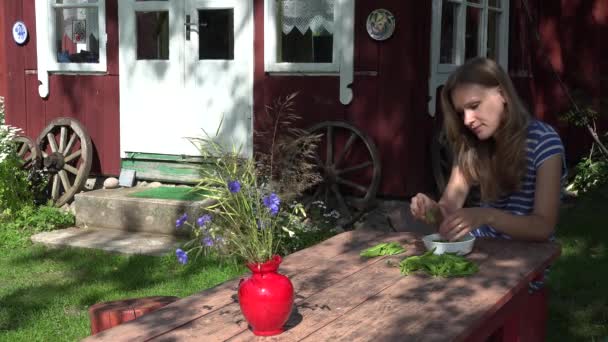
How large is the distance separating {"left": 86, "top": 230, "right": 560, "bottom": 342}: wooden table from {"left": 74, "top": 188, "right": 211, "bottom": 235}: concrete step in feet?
13.1

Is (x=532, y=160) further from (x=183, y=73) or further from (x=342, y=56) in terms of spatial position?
(x=183, y=73)

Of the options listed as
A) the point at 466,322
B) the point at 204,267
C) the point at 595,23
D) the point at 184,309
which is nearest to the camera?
the point at 466,322

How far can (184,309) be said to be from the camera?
2252 mm

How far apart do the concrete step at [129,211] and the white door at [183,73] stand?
79cm

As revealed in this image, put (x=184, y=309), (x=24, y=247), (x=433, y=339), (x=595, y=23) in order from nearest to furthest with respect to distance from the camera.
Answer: (x=433, y=339)
(x=184, y=309)
(x=24, y=247)
(x=595, y=23)

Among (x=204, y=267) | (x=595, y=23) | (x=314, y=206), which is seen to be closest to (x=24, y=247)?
(x=204, y=267)

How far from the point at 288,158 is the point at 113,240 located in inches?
64.9

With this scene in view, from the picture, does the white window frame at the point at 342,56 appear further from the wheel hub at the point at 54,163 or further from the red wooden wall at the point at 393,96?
the wheel hub at the point at 54,163

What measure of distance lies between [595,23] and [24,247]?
678 centimetres

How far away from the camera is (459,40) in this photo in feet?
24.5

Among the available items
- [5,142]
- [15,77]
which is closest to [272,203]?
[5,142]

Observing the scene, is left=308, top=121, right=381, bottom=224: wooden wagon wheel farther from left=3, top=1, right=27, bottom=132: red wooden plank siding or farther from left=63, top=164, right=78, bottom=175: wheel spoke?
left=3, top=1, right=27, bottom=132: red wooden plank siding

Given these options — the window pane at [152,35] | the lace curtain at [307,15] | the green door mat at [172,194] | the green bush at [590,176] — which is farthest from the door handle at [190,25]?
the green bush at [590,176]

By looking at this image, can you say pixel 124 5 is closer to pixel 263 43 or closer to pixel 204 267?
pixel 263 43
